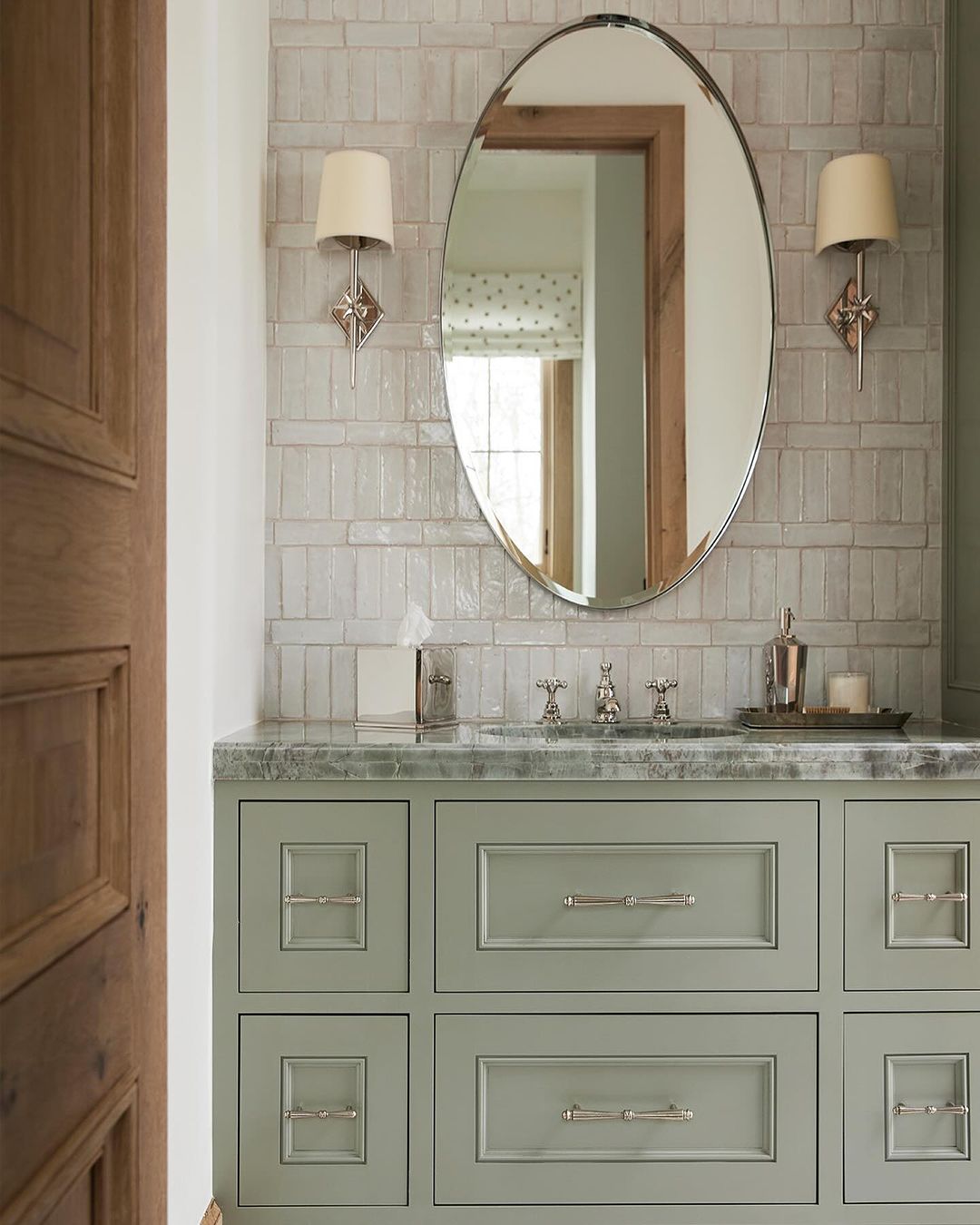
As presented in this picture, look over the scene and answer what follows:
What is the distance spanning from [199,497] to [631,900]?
0.93 m

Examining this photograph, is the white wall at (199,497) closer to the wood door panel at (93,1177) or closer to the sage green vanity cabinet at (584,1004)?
the sage green vanity cabinet at (584,1004)

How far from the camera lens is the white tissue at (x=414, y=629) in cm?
201

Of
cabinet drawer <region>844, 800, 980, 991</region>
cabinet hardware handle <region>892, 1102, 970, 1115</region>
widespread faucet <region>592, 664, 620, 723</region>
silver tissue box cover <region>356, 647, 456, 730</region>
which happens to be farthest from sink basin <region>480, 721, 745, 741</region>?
cabinet hardware handle <region>892, 1102, 970, 1115</region>

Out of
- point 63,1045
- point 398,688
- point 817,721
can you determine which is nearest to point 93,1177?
point 63,1045

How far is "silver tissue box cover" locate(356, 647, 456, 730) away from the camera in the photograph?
1959 mm

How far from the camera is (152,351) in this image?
1.39m

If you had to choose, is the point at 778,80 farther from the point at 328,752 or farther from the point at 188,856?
the point at 188,856

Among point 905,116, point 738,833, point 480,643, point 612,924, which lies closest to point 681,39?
point 905,116

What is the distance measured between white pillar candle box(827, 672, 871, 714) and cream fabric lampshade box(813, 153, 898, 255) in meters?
0.88

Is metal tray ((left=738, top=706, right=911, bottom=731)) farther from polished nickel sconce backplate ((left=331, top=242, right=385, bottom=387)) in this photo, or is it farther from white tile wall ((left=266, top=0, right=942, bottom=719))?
polished nickel sconce backplate ((left=331, top=242, right=385, bottom=387))

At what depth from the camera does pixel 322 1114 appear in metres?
1.70

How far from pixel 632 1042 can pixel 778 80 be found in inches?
75.4

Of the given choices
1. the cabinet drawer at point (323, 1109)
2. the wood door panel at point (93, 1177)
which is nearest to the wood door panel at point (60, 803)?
the wood door panel at point (93, 1177)

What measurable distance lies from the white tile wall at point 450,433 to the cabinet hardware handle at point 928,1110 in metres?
0.81
